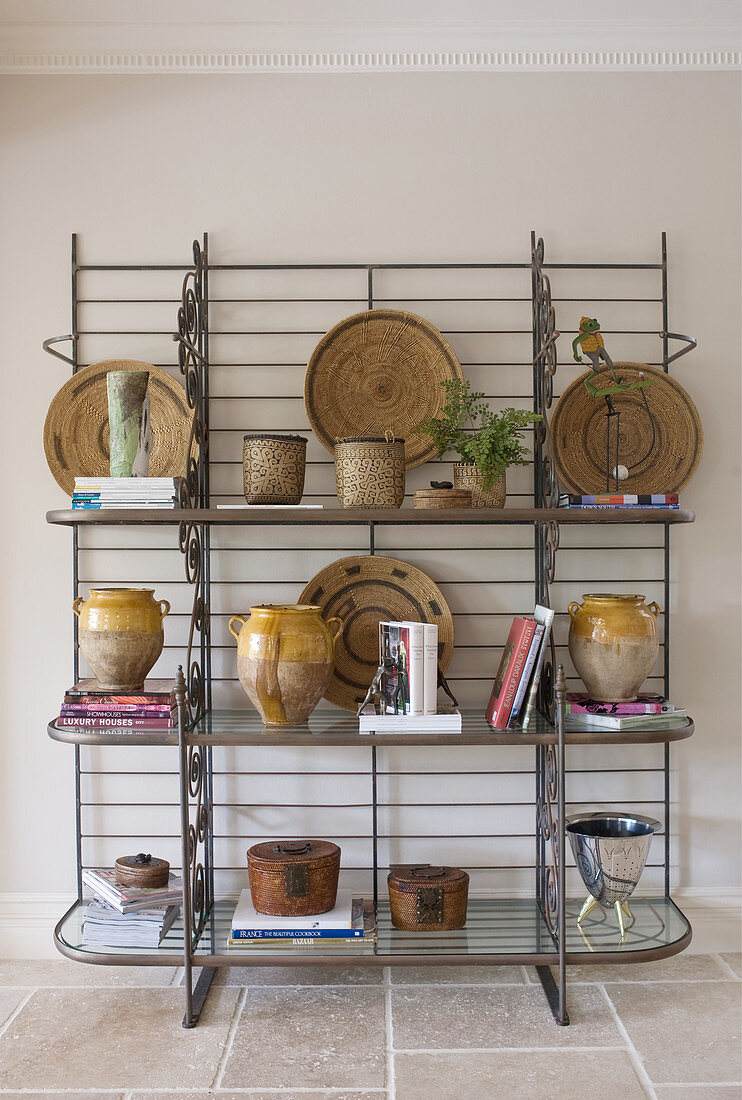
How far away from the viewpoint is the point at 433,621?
8.24 feet

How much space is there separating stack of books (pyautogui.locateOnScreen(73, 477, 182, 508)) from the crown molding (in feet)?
4.01

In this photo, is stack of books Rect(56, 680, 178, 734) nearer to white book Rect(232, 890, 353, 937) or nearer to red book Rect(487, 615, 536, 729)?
white book Rect(232, 890, 353, 937)

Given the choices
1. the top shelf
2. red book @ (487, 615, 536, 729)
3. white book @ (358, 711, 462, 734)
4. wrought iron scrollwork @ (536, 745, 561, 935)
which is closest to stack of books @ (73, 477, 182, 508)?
the top shelf

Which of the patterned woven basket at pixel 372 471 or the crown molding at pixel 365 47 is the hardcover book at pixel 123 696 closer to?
the patterned woven basket at pixel 372 471

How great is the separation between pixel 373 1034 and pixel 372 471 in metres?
1.33

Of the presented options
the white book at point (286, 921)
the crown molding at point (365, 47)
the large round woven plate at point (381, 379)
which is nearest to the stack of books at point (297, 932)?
the white book at point (286, 921)

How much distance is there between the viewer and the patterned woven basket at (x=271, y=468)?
7.37ft

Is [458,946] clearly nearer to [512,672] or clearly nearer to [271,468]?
[512,672]

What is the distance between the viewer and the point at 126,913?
229cm

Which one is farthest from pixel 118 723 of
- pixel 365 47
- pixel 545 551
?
pixel 365 47

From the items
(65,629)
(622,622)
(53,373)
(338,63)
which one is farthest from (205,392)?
(622,622)

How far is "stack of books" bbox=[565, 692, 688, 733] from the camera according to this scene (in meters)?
2.21

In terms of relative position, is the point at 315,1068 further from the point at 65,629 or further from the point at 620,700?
the point at 65,629

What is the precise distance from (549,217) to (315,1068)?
2248 mm
